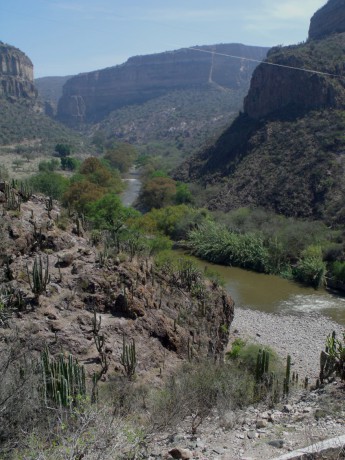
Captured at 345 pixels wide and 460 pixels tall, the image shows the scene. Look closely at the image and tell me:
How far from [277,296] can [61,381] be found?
20989 mm

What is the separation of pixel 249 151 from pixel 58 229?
3870 centimetres

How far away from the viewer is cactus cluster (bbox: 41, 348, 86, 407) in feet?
30.2

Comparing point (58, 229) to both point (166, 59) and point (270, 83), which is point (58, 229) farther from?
point (166, 59)

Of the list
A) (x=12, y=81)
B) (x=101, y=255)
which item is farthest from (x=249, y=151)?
(x=12, y=81)

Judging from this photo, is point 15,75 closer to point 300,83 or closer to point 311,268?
point 300,83

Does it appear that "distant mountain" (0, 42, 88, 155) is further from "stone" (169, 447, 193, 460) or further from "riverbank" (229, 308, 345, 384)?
"stone" (169, 447, 193, 460)

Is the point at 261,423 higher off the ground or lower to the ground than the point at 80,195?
higher

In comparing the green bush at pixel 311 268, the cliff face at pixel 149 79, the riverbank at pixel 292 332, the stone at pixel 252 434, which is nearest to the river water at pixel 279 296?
the green bush at pixel 311 268

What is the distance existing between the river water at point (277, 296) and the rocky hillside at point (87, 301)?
373 inches

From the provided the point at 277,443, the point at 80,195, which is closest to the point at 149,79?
the point at 80,195

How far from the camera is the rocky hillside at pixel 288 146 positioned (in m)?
42.2

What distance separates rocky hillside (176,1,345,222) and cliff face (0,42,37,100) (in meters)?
70.9

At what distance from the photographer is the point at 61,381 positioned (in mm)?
9352

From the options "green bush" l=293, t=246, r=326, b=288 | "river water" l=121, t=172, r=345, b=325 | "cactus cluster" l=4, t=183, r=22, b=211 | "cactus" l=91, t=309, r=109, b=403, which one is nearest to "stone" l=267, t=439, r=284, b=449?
"cactus" l=91, t=309, r=109, b=403
